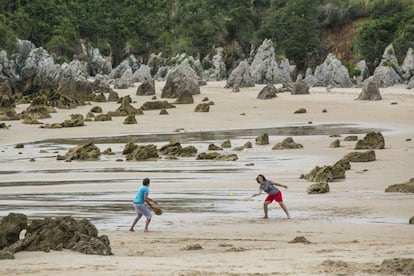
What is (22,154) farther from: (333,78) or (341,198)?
(333,78)

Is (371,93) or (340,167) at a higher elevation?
(340,167)

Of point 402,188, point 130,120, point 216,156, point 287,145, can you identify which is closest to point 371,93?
point 130,120

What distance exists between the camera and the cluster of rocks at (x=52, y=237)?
36.7ft

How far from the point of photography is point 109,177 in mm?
20562

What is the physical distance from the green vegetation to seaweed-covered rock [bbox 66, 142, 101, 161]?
3189 centimetres

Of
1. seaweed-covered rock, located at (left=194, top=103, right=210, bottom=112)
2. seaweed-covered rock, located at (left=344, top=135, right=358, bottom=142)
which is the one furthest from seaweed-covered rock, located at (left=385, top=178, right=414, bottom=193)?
seaweed-covered rock, located at (left=194, top=103, right=210, bottom=112)

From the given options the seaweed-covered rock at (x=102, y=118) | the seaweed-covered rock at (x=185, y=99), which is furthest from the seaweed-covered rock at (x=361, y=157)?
the seaweed-covered rock at (x=185, y=99)

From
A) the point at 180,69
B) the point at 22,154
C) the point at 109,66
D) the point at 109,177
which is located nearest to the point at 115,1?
the point at 109,66

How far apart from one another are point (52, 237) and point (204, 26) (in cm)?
6332

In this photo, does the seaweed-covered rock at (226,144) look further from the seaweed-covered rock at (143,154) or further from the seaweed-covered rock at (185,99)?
the seaweed-covered rock at (185,99)

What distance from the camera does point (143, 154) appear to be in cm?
2392

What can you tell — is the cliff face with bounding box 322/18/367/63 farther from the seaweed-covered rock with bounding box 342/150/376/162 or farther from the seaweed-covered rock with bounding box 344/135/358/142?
the seaweed-covered rock with bounding box 342/150/376/162

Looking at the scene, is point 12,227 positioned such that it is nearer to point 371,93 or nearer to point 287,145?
point 287,145

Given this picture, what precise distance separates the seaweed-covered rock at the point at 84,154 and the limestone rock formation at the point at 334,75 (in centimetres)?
2822
